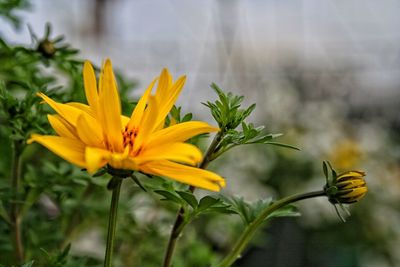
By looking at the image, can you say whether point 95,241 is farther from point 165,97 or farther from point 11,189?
point 165,97

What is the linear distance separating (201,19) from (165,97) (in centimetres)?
217

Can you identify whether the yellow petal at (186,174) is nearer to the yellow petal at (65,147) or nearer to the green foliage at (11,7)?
the yellow petal at (65,147)

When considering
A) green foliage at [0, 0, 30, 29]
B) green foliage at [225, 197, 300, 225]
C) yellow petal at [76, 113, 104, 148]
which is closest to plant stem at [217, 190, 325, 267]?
green foliage at [225, 197, 300, 225]

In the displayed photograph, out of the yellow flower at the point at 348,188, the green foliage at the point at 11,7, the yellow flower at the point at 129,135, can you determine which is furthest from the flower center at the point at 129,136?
the green foliage at the point at 11,7

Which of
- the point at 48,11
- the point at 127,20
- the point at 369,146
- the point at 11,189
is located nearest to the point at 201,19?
the point at 127,20

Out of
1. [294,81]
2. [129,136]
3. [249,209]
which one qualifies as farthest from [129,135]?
[294,81]

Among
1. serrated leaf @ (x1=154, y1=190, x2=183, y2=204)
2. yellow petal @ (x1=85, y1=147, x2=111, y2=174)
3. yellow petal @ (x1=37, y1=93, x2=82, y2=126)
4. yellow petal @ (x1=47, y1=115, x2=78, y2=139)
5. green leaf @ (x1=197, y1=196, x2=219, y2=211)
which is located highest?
yellow petal @ (x1=37, y1=93, x2=82, y2=126)

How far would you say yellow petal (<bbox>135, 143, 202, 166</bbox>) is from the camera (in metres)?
0.27

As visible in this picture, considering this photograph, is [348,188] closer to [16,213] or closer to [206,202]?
[206,202]

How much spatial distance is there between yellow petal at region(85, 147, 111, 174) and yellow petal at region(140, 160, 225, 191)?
2 centimetres

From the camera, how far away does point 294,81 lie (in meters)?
1.64

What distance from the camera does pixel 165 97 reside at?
317 mm

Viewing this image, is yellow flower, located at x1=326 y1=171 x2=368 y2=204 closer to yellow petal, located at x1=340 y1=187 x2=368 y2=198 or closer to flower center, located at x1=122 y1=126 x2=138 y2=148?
yellow petal, located at x1=340 y1=187 x2=368 y2=198

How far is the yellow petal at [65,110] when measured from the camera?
12.0 inches
